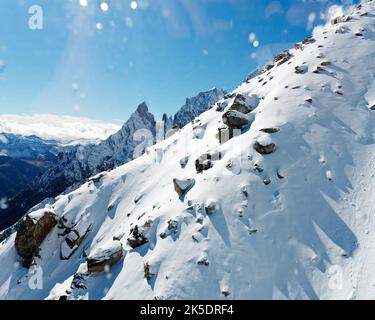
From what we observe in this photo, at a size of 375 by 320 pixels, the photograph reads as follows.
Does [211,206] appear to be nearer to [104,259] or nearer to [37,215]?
[104,259]

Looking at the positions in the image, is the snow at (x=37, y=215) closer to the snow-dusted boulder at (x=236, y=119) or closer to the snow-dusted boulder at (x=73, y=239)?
the snow-dusted boulder at (x=73, y=239)

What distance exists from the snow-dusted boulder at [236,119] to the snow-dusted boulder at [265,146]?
526 cm

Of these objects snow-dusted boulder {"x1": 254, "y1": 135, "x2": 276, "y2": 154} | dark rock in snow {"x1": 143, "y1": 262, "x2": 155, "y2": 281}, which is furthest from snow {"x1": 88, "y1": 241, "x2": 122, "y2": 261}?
snow-dusted boulder {"x1": 254, "y1": 135, "x2": 276, "y2": 154}

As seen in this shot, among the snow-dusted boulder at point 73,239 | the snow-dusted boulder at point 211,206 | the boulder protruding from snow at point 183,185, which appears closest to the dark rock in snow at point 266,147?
the boulder protruding from snow at point 183,185

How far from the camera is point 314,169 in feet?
69.8

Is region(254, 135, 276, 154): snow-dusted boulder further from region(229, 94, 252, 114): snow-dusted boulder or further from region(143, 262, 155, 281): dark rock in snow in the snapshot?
region(143, 262, 155, 281): dark rock in snow

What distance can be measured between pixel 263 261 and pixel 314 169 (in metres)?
8.50

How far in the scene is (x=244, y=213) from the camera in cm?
1922

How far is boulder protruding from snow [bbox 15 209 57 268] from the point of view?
2967 cm

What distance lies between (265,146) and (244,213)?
663cm

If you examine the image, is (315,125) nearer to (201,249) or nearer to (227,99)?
(201,249)

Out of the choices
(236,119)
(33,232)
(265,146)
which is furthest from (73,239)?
(265,146)

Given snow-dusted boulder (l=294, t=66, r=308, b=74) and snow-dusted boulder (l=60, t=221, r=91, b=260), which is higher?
snow-dusted boulder (l=294, t=66, r=308, b=74)

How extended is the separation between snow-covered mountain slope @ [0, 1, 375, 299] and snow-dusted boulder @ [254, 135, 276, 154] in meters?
0.13
